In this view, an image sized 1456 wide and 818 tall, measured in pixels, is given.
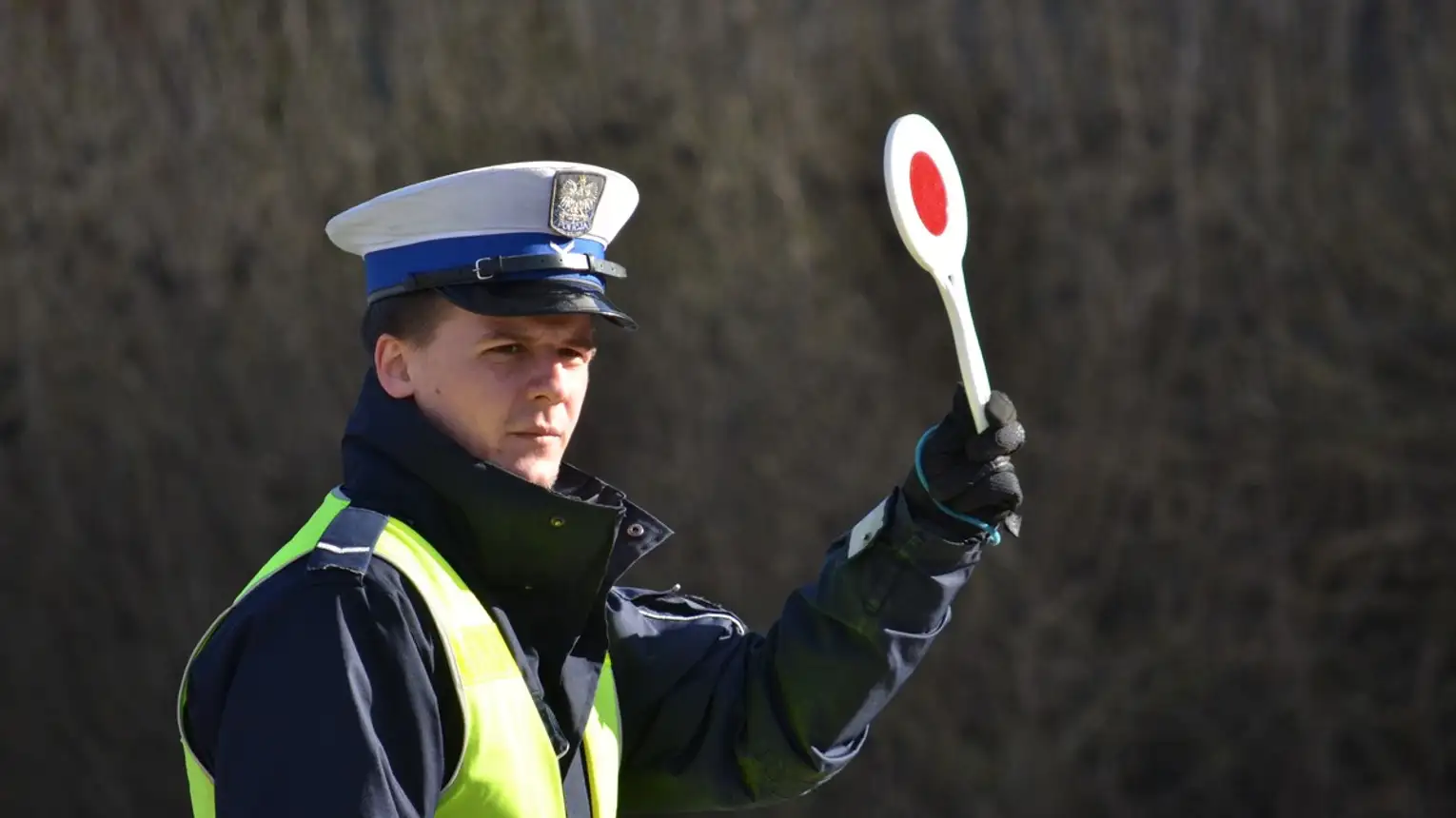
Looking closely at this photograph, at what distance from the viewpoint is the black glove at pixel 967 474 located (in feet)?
7.27

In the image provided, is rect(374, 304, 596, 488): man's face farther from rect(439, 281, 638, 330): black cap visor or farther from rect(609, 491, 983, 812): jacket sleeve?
rect(609, 491, 983, 812): jacket sleeve

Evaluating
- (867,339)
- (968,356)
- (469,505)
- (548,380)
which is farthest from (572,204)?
(867,339)

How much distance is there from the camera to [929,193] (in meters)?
2.35

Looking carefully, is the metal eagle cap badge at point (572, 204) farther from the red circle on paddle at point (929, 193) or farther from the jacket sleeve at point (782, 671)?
the jacket sleeve at point (782, 671)

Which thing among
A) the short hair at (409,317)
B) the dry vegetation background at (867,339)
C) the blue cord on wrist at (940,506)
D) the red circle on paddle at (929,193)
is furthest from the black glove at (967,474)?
the dry vegetation background at (867,339)

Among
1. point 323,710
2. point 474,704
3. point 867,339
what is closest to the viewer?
point 323,710

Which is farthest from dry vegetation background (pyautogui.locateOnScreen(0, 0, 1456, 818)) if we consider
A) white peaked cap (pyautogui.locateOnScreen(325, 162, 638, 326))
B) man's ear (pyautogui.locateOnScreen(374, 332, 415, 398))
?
man's ear (pyautogui.locateOnScreen(374, 332, 415, 398))

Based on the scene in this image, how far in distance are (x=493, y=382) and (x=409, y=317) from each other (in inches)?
5.6

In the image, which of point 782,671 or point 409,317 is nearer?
point 409,317

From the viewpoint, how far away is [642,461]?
15.7 ft

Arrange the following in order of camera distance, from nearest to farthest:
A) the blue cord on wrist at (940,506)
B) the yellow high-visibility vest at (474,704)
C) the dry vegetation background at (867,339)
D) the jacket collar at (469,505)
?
the yellow high-visibility vest at (474,704) < the jacket collar at (469,505) < the blue cord on wrist at (940,506) < the dry vegetation background at (867,339)

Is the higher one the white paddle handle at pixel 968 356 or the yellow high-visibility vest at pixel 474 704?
the white paddle handle at pixel 968 356

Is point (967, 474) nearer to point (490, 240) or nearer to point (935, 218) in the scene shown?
point (935, 218)

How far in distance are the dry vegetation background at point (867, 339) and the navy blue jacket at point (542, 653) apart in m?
2.01
